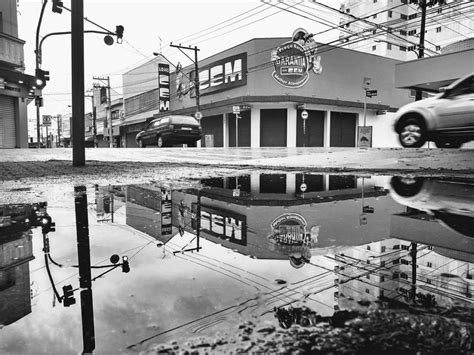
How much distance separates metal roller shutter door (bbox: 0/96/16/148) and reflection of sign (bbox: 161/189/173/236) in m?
21.7

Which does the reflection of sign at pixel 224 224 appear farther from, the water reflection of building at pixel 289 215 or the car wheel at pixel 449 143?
the car wheel at pixel 449 143

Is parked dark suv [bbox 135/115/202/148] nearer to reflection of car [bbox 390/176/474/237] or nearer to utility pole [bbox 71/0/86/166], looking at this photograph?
utility pole [bbox 71/0/86/166]

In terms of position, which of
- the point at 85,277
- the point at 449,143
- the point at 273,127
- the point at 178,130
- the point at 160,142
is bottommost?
the point at 85,277

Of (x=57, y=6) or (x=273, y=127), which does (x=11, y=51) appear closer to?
(x=57, y=6)

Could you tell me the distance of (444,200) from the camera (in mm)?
3568

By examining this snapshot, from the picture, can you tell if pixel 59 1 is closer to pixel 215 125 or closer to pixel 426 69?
pixel 426 69

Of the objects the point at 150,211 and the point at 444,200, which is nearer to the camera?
the point at 150,211

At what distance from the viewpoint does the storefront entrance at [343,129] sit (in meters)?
32.0

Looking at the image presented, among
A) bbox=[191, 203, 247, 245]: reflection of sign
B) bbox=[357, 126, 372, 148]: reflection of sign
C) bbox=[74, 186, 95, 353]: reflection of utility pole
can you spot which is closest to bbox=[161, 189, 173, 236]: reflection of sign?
bbox=[191, 203, 247, 245]: reflection of sign

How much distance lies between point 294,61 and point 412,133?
70.8 ft

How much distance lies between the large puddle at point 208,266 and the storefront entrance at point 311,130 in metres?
26.9

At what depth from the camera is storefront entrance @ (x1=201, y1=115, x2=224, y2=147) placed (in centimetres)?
3481

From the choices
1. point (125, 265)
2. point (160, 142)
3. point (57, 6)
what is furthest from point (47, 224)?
point (160, 142)

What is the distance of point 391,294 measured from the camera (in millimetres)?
1382
